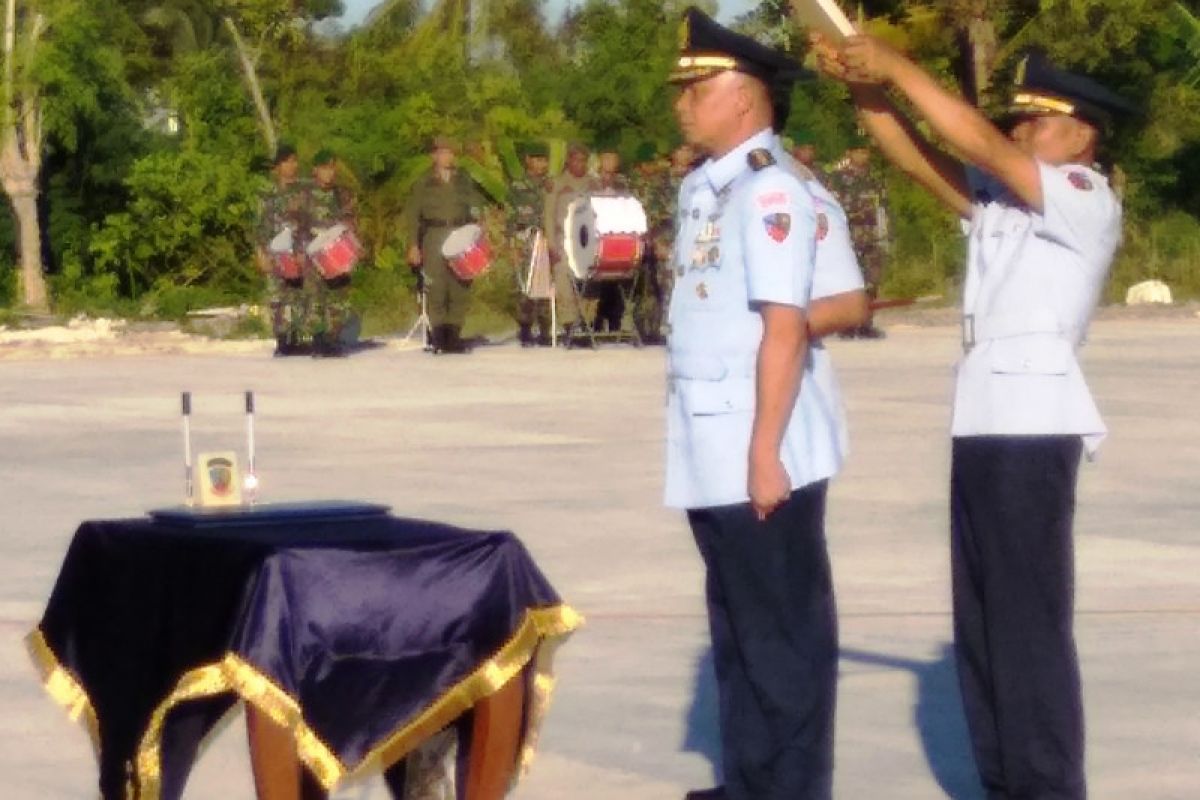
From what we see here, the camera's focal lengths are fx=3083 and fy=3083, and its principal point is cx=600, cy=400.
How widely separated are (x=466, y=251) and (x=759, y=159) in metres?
18.6

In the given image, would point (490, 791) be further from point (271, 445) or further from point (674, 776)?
point (271, 445)

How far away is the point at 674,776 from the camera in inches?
292

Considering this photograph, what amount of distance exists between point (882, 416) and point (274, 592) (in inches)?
497

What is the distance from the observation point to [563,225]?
26141 mm

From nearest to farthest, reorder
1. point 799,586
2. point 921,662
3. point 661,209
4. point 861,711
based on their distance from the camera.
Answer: point 799,586
point 861,711
point 921,662
point 661,209

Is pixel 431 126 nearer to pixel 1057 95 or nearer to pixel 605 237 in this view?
pixel 605 237

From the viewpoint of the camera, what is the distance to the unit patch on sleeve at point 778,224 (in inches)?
235

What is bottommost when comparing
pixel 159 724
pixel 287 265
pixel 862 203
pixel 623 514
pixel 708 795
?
pixel 623 514

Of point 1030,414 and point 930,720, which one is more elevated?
point 1030,414

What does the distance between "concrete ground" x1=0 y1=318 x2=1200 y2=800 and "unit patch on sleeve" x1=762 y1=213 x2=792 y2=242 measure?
1700 millimetres

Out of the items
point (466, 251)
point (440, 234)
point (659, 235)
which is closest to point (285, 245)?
point (440, 234)

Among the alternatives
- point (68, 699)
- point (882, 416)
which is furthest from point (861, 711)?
point (882, 416)

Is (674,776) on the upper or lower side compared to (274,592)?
lower

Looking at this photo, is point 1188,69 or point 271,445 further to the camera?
point 1188,69
